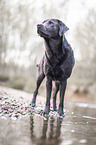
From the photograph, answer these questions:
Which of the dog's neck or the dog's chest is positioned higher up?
the dog's neck

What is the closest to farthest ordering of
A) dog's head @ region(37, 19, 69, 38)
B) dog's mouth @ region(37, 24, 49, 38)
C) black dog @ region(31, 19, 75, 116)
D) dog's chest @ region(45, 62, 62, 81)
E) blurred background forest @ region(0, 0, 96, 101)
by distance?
dog's mouth @ region(37, 24, 49, 38) → dog's head @ region(37, 19, 69, 38) → black dog @ region(31, 19, 75, 116) → dog's chest @ region(45, 62, 62, 81) → blurred background forest @ region(0, 0, 96, 101)

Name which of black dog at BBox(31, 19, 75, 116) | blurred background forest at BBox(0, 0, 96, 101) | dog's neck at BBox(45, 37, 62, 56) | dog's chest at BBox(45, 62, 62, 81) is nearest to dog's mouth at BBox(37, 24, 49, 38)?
black dog at BBox(31, 19, 75, 116)

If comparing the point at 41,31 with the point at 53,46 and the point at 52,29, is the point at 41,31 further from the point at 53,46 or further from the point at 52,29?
the point at 53,46

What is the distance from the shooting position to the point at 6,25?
25344 millimetres

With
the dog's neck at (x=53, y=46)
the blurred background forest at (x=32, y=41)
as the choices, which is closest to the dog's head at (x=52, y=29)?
the dog's neck at (x=53, y=46)

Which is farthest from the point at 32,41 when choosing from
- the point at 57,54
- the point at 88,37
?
the point at 57,54

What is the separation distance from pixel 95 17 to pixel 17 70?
45.3 ft

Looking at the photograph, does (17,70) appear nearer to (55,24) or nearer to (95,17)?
(95,17)

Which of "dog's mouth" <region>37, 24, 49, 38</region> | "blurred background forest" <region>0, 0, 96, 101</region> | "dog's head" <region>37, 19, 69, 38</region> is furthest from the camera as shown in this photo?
"blurred background forest" <region>0, 0, 96, 101</region>

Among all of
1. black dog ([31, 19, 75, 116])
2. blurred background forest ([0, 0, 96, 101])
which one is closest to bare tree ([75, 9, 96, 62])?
blurred background forest ([0, 0, 96, 101])

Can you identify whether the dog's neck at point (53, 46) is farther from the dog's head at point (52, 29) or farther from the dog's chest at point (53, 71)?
the dog's chest at point (53, 71)

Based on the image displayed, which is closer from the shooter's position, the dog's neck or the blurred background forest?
the dog's neck

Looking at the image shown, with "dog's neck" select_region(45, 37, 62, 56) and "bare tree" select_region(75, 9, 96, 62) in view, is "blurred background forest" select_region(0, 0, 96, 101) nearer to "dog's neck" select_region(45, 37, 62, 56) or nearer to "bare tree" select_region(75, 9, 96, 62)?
"bare tree" select_region(75, 9, 96, 62)

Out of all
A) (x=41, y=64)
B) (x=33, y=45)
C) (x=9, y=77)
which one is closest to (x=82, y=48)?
(x=33, y=45)
